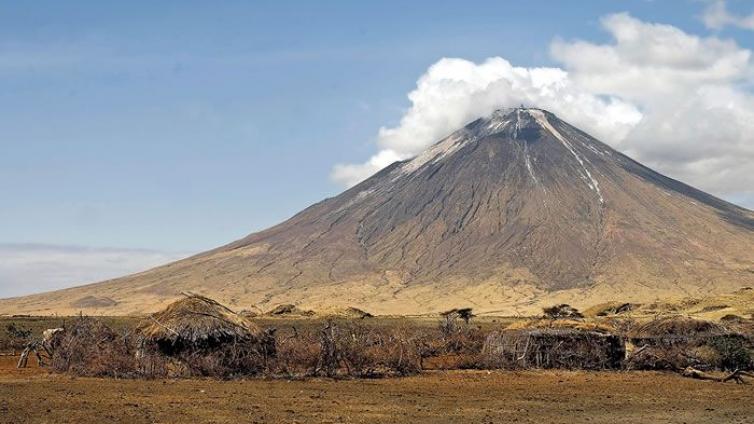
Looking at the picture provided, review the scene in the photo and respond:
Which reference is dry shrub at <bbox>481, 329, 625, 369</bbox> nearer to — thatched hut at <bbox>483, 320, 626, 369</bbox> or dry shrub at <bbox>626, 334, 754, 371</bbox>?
thatched hut at <bbox>483, 320, 626, 369</bbox>

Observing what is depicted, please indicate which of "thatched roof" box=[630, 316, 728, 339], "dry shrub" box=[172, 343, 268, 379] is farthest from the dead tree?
"thatched roof" box=[630, 316, 728, 339]

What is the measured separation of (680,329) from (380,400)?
14929 mm

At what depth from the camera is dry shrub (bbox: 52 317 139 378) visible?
2553 cm

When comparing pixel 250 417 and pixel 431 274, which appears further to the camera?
pixel 431 274

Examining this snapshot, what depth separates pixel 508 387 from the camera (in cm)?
2462

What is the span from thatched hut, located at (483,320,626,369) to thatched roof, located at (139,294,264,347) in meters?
8.04

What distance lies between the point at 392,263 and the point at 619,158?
65.7 m

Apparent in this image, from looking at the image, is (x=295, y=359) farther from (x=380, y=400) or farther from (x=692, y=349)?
(x=692, y=349)

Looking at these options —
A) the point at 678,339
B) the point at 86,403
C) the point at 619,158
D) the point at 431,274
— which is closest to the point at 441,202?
the point at 431,274

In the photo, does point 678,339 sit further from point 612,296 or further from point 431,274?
point 431,274

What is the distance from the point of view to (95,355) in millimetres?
25938

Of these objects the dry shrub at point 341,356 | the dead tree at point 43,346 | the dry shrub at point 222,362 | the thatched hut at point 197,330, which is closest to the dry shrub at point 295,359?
the dry shrub at point 341,356

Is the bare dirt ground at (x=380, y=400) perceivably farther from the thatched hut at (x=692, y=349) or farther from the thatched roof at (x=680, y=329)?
the thatched roof at (x=680, y=329)

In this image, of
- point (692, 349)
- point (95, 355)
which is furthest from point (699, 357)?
point (95, 355)
